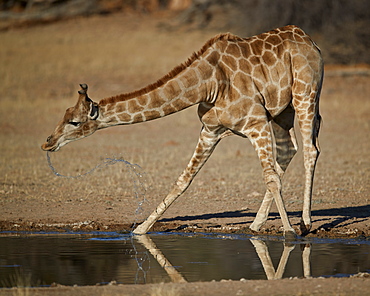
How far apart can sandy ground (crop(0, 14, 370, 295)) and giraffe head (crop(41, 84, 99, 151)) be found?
158 centimetres

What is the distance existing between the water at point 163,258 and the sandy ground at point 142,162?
47 centimetres

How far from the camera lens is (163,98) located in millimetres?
7883

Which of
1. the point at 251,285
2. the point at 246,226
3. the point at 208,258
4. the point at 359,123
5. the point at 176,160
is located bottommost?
the point at 359,123

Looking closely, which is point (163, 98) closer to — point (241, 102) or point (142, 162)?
point (241, 102)

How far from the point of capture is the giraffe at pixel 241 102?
7.76 meters

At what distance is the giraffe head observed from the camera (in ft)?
24.7

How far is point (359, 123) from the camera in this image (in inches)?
795

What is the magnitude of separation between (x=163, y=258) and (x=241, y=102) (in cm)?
207

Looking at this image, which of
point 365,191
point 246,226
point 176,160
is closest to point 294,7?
point 176,160

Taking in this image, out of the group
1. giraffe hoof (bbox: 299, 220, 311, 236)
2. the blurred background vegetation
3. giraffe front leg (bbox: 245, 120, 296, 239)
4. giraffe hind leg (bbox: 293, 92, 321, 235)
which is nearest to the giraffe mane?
giraffe front leg (bbox: 245, 120, 296, 239)

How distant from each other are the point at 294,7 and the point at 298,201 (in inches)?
723

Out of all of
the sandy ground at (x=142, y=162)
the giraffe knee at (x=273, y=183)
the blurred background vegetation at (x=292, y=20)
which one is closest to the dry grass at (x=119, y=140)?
the sandy ground at (x=142, y=162)

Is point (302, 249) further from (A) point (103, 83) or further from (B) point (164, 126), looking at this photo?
(A) point (103, 83)

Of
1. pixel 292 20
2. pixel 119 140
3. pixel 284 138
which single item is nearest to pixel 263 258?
pixel 284 138
